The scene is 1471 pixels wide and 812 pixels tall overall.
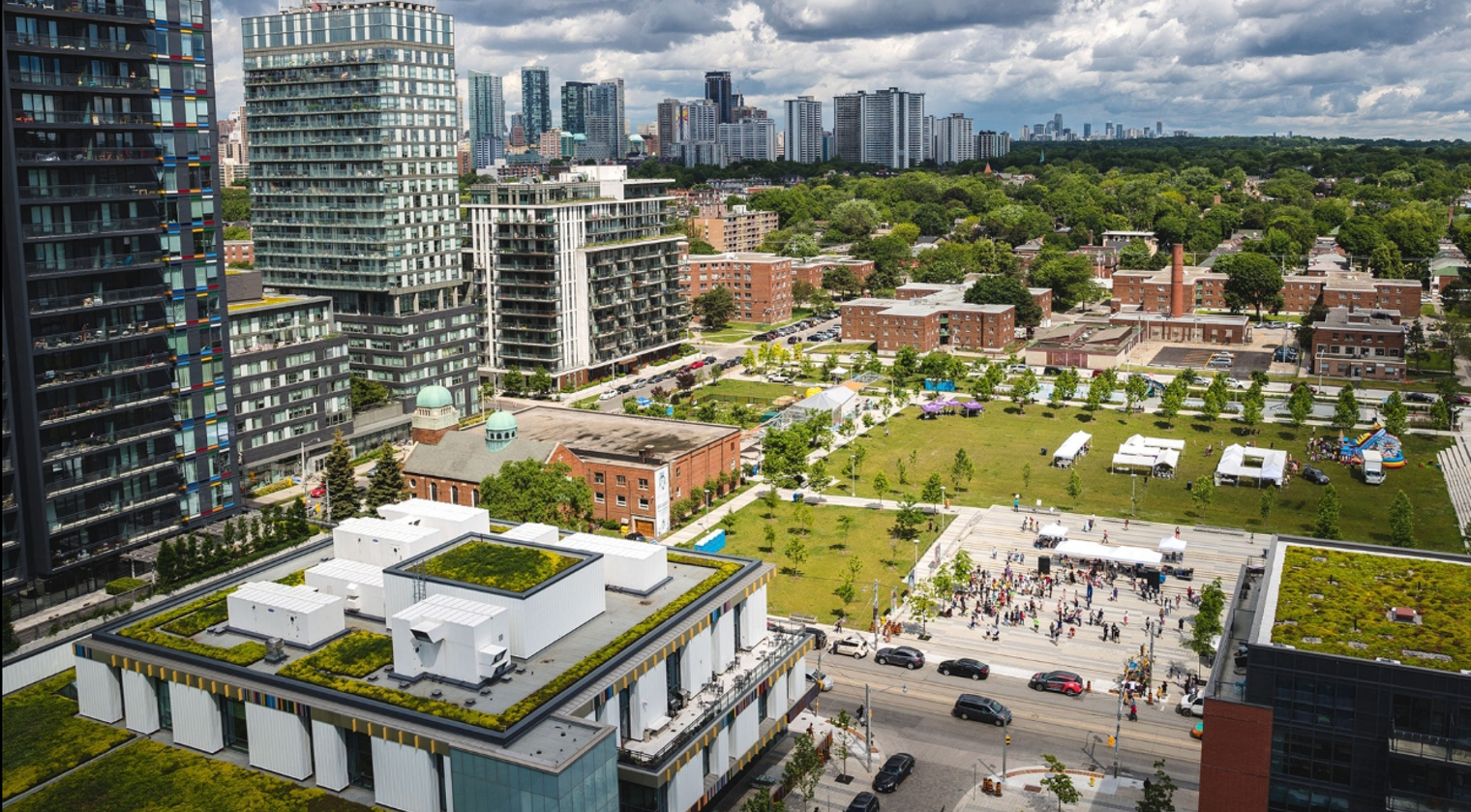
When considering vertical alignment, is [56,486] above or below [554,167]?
below

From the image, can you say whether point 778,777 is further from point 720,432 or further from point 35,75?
point 35,75

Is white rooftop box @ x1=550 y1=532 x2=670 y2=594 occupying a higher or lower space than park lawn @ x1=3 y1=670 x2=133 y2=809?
higher

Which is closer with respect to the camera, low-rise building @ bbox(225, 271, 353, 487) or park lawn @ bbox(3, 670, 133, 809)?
park lawn @ bbox(3, 670, 133, 809)

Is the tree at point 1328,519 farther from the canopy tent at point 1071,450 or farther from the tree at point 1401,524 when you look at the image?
the canopy tent at point 1071,450

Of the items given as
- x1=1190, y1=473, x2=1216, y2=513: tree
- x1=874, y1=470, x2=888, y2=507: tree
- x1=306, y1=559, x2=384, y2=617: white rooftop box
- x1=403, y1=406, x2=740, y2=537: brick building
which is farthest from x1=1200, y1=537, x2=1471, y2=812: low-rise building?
x1=403, y1=406, x2=740, y2=537: brick building

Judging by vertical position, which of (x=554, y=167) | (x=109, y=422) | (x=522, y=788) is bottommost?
(x=522, y=788)

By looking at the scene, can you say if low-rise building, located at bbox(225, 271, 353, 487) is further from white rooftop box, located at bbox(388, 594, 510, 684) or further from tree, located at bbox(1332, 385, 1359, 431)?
tree, located at bbox(1332, 385, 1359, 431)

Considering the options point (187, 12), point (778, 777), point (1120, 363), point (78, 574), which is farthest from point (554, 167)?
point (778, 777)

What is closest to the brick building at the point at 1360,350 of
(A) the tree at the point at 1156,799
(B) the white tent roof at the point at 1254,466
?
(B) the white tent roof at the point at 1254,466
